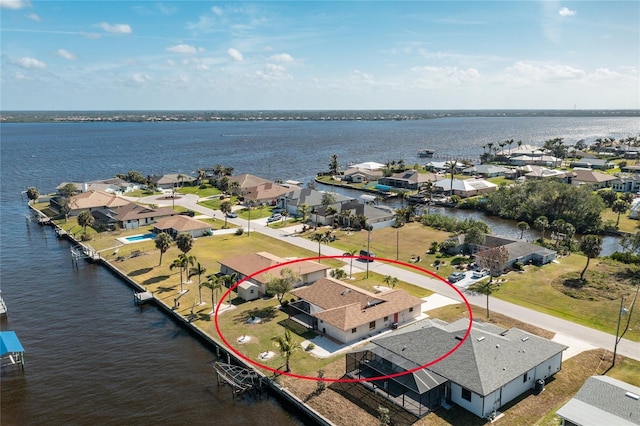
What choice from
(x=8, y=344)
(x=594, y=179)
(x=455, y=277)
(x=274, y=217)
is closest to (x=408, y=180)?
(x=594, y=179)

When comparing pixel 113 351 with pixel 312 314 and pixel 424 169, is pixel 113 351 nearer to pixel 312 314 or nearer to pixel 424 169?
pixel 312 314

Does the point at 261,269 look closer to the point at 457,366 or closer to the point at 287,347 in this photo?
the point at 287,347

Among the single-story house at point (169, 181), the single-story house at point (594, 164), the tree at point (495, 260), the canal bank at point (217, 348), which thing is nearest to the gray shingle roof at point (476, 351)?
the canal bank at point (217, 348)

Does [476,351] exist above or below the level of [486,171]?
above

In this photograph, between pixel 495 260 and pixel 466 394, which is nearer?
pixel 466 394

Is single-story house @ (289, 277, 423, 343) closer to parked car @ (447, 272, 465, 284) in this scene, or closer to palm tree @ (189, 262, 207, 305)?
palm tree @ (189, 262, 207, 305)

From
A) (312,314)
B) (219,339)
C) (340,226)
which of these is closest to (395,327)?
(312,314)
